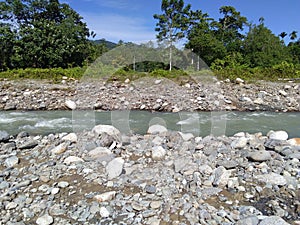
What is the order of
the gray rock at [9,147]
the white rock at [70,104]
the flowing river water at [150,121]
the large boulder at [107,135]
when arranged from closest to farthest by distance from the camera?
the gray rock at [9,147] → the large boulder at [107,135] → the flowing river water at [150,121] → the white rock at [70,104]

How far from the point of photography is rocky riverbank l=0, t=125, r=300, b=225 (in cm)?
223

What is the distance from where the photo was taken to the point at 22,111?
7863mm

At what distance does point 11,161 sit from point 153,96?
603 centimetres

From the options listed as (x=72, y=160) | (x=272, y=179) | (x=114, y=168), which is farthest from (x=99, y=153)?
(x=272, y=179)

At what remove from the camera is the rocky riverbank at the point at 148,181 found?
2.23 metres

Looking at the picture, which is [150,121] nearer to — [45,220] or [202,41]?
[45,220]

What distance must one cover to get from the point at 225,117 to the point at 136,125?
2775 mm

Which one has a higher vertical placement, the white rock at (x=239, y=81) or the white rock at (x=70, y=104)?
the white rock at (x=239, y=81)

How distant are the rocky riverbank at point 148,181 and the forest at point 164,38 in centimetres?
805

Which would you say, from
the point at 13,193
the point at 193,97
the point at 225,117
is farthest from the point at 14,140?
the point at 193,97

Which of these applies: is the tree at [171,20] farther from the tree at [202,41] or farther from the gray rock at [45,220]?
the gray rock at [45,220]

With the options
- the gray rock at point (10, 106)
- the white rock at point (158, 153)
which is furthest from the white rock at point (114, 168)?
the gray rock at point (10, 106)

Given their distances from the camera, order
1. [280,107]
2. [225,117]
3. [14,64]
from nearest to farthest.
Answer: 1. [225,117]
2. [280,107]
3. [14,64]

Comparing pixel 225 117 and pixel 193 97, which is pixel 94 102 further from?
pixel 225 117
